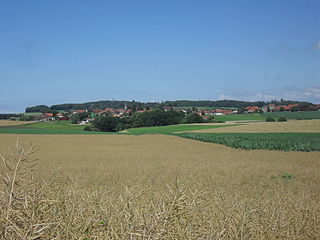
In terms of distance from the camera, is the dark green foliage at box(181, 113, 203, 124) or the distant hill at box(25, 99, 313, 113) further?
the distant hill at box(25, 99, 313, 113)

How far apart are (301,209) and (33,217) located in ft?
12.7

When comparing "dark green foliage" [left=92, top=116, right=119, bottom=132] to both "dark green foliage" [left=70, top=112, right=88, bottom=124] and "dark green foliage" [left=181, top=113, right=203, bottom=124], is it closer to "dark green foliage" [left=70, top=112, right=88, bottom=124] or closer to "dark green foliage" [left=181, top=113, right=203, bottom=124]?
"dark green foliage" [left=70, top=112, right=88, bottom=124]

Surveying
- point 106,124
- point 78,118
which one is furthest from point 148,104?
point 106,124

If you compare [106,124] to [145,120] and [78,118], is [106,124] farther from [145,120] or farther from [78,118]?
[78,118]

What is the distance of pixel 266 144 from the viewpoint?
41.8 meters

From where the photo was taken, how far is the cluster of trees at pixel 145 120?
93.4 meters

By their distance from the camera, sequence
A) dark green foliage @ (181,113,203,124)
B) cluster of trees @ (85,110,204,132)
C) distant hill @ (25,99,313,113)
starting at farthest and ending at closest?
distant hill @ (25,99,313,113), dark green foliage @ (181,113,203,124), cluster of trees @ (85,110,204,132)

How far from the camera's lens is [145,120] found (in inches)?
3986

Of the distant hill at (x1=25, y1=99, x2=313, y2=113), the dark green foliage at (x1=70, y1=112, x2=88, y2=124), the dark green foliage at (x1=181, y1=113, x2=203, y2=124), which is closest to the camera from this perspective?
the dark green foliage at (x1=181, y1=113, x2=203, y2=124)

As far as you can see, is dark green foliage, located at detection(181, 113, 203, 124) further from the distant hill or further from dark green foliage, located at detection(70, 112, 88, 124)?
the distant hill

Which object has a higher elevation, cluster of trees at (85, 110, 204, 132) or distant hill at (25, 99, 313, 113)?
distant hill at (25, 99, 313, 113)

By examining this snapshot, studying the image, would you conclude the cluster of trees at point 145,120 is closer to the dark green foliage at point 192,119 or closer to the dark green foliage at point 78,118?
the dark green foliage at point 192,119

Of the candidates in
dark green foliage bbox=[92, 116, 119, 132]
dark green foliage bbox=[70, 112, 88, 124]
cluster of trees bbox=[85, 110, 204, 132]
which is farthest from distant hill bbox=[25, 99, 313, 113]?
dark green foliage bbox=[92, 116, 119, 132]

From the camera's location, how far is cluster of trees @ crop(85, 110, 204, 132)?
3677 inches
